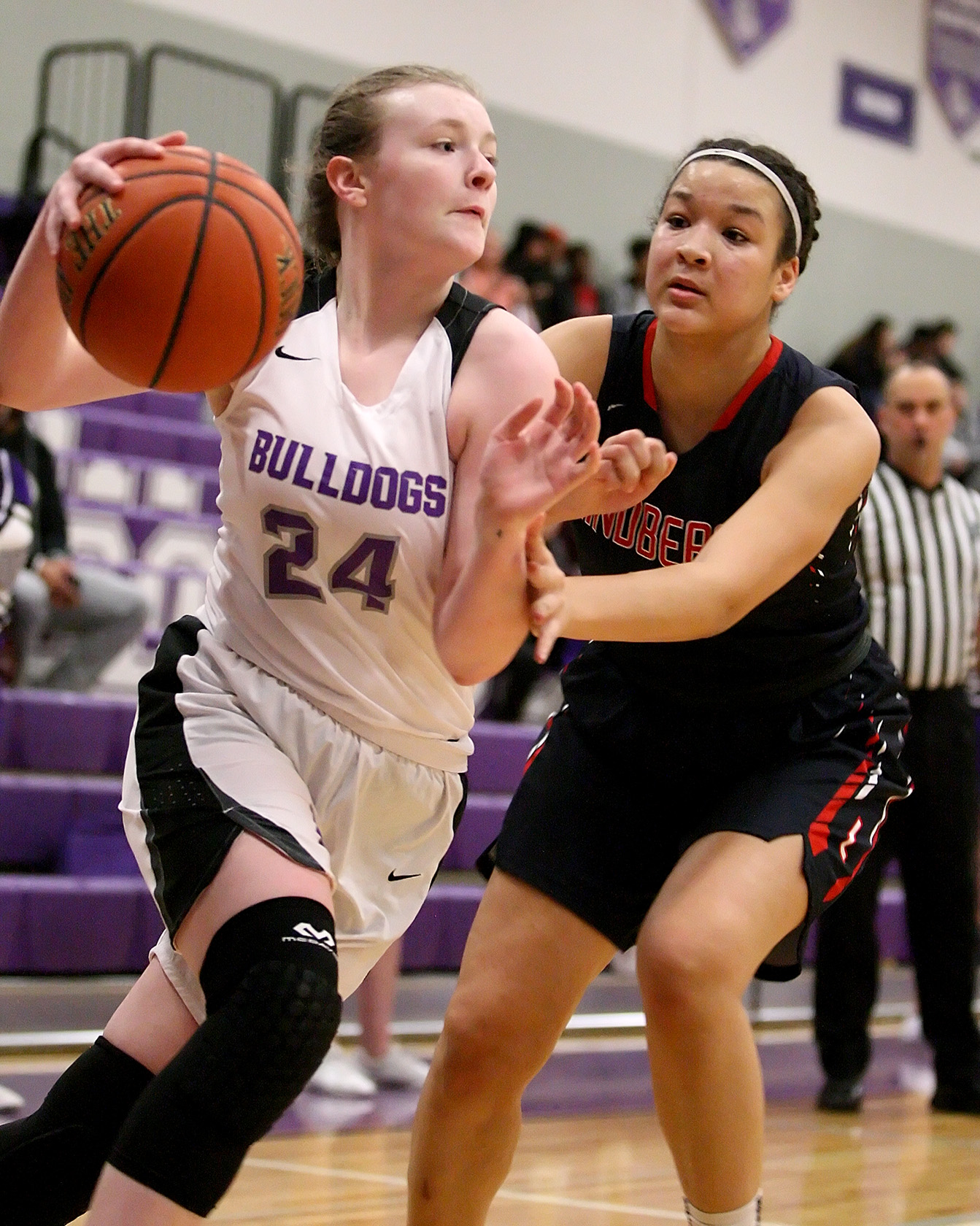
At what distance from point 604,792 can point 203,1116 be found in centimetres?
100

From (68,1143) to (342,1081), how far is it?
2571 mm

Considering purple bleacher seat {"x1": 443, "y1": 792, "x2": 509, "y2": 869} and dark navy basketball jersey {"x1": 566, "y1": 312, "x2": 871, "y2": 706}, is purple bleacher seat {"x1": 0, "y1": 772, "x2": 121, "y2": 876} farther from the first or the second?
dark navy basketball jersey {"x1": 566, "y1": 312, "x2": 871, "y2": 706}

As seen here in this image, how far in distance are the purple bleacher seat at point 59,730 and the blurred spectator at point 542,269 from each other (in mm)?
5720

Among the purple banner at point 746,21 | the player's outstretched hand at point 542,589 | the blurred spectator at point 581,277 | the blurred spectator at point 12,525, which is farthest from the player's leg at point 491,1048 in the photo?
the purple banner at point 746,21

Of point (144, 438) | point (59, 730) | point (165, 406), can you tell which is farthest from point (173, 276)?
point (165, 406)

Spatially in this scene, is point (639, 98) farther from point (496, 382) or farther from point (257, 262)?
point (257, 262)

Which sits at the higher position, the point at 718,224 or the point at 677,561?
the point at 718,224

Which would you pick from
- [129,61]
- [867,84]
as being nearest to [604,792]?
[129,61]

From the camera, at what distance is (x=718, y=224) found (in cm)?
252

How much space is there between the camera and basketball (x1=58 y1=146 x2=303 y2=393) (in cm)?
195

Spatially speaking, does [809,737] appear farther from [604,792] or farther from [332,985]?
[332,985]

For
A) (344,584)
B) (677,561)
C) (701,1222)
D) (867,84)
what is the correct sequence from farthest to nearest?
(867,84)
(677,561)
(701,1222)
(344,584)

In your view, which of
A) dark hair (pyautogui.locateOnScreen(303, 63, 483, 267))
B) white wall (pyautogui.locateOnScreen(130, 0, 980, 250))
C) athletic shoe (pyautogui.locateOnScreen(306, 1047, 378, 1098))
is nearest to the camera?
dark hair (pyautogui.locateOnScreen(303, 63, 483, 267))

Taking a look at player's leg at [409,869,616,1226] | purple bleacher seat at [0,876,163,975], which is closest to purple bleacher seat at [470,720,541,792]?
purple bleacher seat at [0,876,163,975]
